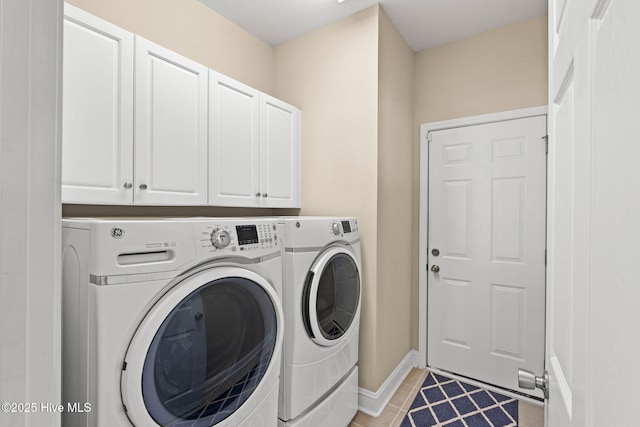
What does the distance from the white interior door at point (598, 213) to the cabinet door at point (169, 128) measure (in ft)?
5.12

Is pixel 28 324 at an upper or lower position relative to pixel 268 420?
upper

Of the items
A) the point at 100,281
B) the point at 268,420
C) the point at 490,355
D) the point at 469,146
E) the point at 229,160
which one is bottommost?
the point at 490,355

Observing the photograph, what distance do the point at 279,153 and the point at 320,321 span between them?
119 cm

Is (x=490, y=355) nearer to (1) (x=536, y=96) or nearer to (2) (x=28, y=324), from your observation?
(1) (x=536, y=96)

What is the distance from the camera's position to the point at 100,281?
84 cm

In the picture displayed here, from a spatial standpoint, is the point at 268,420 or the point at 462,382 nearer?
the point at 268,420

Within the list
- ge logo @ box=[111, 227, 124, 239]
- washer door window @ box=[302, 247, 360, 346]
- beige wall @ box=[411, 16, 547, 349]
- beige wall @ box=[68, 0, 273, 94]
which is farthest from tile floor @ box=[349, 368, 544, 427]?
beige wall @ box=[68, 0, 273, 94]

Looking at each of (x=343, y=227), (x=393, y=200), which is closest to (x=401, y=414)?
(x=343, y=227)

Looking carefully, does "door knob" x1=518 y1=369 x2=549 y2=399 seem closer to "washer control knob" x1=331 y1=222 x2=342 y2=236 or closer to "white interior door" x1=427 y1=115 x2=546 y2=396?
"washer control knob" x1=331 y1=222 x2=342 y2=236

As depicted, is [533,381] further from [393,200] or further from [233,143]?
[233,143]

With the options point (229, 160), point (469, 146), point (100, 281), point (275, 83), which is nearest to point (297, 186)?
point (229, 160)

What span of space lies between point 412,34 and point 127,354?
2.68 metres

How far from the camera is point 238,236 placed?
1.20m

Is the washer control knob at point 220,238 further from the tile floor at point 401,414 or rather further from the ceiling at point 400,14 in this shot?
the ceiling at point 400,14
